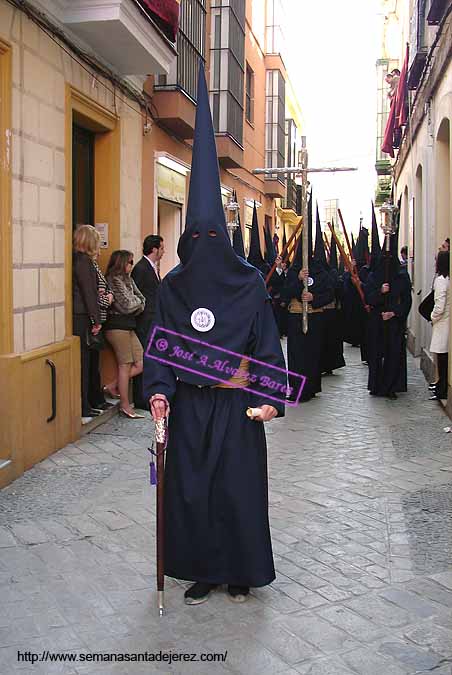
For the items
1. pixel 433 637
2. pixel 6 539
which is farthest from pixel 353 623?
pixel 6 539

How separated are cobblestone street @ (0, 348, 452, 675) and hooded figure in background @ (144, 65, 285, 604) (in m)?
0.25

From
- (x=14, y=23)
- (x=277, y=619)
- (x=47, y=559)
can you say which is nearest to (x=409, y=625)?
(x=277, y=619)

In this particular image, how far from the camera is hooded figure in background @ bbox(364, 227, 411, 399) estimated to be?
10.4 meters

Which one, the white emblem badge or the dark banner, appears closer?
the white emblem badge

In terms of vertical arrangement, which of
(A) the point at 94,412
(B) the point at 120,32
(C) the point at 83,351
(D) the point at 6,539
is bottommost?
(D) the point at 6,539

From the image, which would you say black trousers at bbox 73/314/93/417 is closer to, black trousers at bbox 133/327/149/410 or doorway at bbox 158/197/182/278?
black trousers at bbox 133/327/149/410

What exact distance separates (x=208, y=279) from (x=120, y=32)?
15.1 ft

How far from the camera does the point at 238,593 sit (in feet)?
13.2

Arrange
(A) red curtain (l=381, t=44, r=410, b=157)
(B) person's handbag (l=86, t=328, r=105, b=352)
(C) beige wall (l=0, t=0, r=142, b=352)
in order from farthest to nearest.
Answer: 1. (A) red curtain (l=381, t=44, r=410, b=157)
2. (B) person's handbag (l=86, t=328, r=105, b=352)
3. (C) beige wall (l=0, t=0, r=142, b=352)

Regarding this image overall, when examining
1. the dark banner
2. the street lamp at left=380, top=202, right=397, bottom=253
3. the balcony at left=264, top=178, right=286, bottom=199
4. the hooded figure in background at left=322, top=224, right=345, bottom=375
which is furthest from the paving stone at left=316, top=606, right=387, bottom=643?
the balcony at left=264, top=178, right=286, bottom=199

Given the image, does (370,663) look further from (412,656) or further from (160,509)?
(160,509)

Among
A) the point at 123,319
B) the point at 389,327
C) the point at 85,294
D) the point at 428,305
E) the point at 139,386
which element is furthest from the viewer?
the point at 389,327

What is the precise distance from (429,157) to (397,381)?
12.7ft

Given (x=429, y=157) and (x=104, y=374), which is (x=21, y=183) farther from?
(x=429, y=157)
